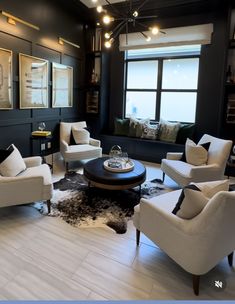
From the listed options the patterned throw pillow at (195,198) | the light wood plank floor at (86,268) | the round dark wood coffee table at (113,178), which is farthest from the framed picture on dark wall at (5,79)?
→ the patterned throw pillow at (195,198)

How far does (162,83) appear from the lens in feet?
18.0

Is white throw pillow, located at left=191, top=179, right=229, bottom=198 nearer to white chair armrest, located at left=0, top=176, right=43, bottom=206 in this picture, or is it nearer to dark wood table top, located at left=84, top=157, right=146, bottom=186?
dark wood table top, located at left=84, top=157, right=146, bottom=186

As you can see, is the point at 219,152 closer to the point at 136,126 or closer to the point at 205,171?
the point at 205,171

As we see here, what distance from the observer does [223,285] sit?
1.89 m

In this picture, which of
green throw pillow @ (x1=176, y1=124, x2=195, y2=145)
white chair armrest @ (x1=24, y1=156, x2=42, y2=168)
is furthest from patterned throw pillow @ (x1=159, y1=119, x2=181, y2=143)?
white chair armrest @ (x1=24, y1=156, x2=42, y2=168)

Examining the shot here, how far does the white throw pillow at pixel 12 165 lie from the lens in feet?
8.98

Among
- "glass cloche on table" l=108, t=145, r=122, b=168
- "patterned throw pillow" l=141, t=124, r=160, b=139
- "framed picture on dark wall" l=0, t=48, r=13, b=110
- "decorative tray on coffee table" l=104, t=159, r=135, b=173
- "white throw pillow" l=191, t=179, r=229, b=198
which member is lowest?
"decorative tray on coffee table" l=104, t=159, r=135, b=173

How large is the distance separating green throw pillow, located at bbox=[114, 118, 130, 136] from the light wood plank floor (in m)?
3.35

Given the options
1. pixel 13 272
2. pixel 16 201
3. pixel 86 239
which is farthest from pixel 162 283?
pixel 16 201

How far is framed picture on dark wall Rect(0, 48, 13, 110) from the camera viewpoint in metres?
3.74

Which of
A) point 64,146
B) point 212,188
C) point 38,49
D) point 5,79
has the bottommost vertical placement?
point 64,146

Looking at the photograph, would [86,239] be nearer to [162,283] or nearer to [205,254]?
[162,283]

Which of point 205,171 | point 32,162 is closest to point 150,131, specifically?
point 205,171

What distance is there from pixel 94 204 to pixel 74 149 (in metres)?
1.76
